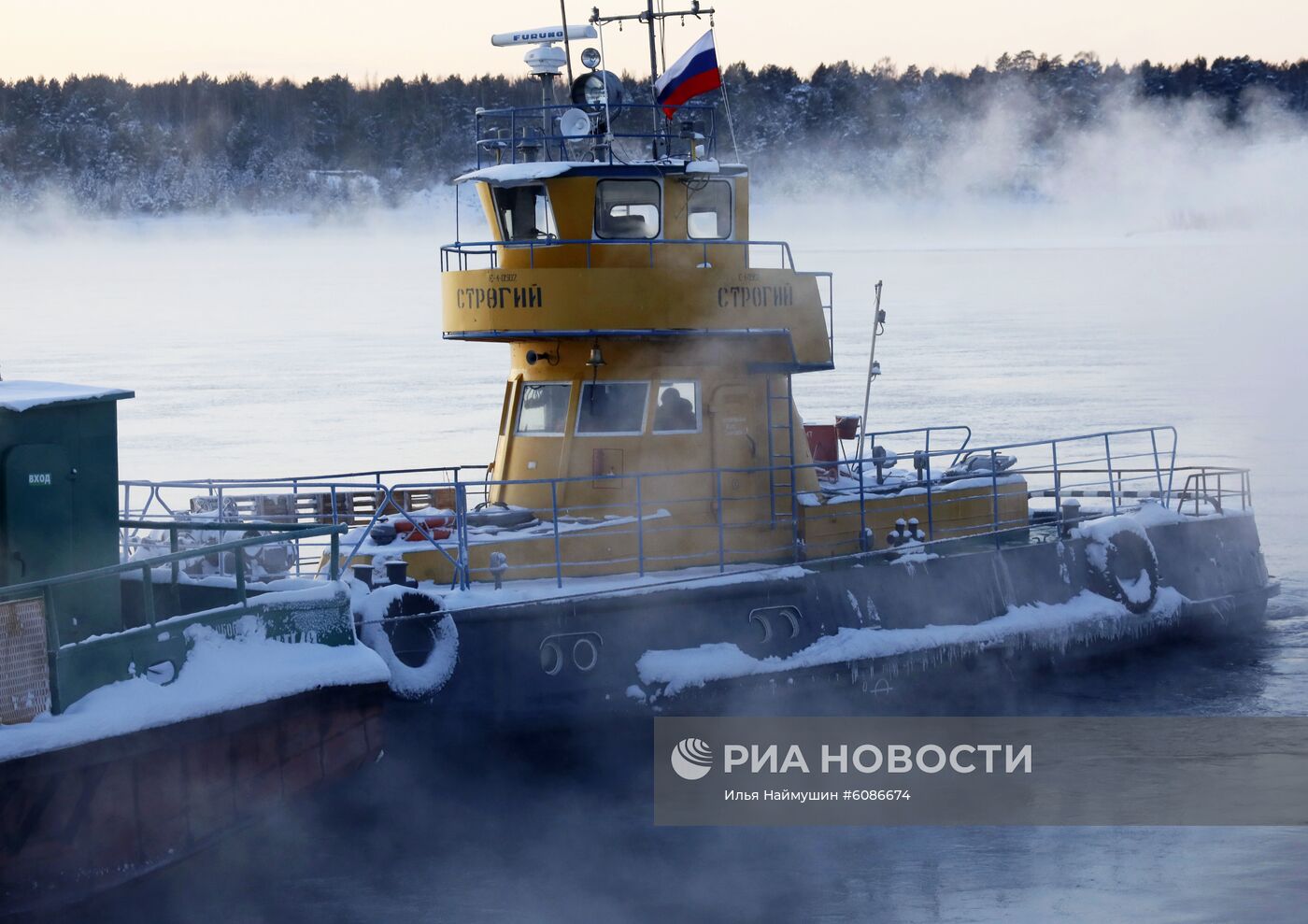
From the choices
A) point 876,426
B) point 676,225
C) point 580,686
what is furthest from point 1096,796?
point 876,426

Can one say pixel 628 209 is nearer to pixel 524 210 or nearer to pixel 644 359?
pixel 524 210

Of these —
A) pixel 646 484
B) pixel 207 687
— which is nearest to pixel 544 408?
pixel 646 484

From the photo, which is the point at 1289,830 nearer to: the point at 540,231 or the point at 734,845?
the point at 734,845

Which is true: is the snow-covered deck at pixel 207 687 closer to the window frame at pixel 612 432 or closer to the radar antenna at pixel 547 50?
the window frame at pixel 612 432

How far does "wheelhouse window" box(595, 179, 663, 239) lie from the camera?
15.8 meters

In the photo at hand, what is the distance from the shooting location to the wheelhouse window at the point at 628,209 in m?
15.8

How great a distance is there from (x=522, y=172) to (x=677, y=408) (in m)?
2.56

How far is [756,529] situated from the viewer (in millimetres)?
16172

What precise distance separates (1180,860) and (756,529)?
4.93m

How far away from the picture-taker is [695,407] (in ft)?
52.3

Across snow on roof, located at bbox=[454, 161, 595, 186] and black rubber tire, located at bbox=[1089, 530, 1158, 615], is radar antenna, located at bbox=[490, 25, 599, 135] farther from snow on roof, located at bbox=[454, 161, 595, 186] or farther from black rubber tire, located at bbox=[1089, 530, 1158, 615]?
black rubber tire, located at bbox=[1089, 530, 1158, 615]

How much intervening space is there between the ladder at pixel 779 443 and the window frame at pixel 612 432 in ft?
3.85

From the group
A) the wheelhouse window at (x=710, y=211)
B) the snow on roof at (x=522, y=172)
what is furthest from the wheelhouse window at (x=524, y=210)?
the wheelhouse window at (x=710, y=211)

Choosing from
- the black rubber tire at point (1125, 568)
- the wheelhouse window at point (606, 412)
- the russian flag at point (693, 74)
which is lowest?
the black rubber tire at point (1125, 568)
